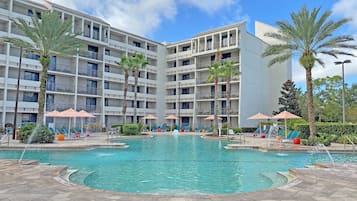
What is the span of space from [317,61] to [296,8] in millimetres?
4362

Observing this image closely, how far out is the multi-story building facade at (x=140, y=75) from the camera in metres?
34.2

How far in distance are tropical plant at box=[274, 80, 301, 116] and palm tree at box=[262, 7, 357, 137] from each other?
22.0 metres

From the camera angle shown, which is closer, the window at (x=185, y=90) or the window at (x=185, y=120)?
the window at (x=185, y=120)

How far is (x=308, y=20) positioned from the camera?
20.5m

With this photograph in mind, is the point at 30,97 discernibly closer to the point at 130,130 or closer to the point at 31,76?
the point at 31,76

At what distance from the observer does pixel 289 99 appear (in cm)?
4284

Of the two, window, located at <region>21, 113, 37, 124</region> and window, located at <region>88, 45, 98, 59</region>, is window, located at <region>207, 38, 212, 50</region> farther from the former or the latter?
Answer: window, located at <region>21, 113, 37, 124</region>

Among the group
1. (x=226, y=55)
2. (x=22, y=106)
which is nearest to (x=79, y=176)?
(x=22, y=106)

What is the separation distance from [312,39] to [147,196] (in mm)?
19154

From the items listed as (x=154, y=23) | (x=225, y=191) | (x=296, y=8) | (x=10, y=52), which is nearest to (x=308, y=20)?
(x=296, y=8)

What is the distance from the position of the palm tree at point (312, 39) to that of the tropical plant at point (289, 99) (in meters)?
22.0

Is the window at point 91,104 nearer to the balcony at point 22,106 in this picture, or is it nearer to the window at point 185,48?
the balcony at point 22,106

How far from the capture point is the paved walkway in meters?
5.82

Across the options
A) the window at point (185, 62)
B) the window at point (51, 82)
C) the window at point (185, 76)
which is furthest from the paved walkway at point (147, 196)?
the window at point (185, 62)
